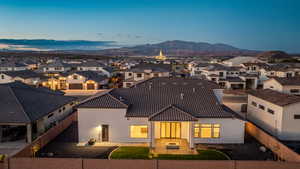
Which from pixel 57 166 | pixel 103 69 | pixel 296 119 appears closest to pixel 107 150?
pixel 57 166

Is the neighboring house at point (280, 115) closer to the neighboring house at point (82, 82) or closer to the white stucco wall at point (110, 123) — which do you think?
the white stucco wall at point (110, 123)

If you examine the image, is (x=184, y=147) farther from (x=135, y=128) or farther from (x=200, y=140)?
(x=135, y=128)

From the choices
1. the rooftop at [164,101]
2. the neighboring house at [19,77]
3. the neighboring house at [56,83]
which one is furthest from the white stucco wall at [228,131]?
the neighboring house at [19,77]

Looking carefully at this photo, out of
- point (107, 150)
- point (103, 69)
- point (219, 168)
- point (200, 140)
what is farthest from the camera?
point (103, 69)

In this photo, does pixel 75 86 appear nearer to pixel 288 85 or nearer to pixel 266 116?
pixel 266 116

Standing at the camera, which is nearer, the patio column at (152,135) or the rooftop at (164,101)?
the patio column at (152,135)

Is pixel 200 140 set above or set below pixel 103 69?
below

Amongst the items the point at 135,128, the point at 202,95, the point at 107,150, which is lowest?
the point at 107,150

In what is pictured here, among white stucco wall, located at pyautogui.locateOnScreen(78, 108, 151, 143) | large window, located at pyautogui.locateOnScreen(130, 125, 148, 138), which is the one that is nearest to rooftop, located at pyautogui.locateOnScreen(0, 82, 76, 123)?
white stucco wall, located at pyautogui.locateOnScreen(78, 108, 151, 143)
